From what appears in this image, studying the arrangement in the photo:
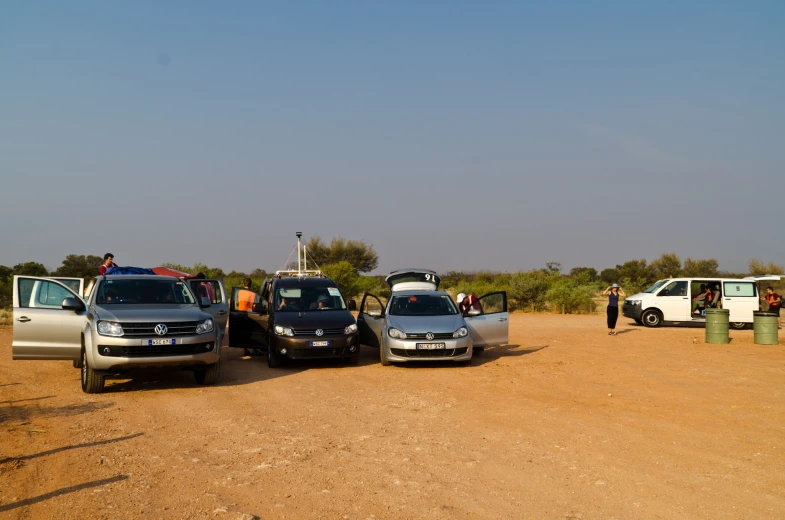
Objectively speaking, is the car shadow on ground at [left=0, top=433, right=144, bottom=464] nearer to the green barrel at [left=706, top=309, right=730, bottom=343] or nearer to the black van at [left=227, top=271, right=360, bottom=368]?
the black van at [left=227, top=271, right=360, bottom=368]

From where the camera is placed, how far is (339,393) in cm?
1127

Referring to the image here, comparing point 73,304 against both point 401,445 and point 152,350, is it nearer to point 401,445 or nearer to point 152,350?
point 152,350

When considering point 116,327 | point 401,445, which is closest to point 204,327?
point 116,327

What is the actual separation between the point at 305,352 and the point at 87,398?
4262 mm

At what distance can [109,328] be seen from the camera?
11.1 m

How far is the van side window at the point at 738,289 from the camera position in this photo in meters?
25.2

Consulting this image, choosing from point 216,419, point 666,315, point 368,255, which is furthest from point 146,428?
point 368,255

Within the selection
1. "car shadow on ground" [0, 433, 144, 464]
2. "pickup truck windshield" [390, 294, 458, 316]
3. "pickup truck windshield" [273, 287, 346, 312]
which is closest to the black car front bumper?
"pickup truck windshield" [273, 287, 346, 312]

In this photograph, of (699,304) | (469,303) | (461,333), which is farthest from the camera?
(699,304)

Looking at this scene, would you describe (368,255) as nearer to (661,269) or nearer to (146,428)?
(661,269)

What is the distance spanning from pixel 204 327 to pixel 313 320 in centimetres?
307

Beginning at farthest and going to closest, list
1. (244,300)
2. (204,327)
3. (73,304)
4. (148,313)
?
(244,300)
(204,327)
(73,304)
(148,313)

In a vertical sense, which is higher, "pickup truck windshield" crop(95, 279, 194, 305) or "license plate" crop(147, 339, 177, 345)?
"pickup truck windshield" crop(95, 279, 194, 305)

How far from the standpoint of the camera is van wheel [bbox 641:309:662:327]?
25.9 meters
